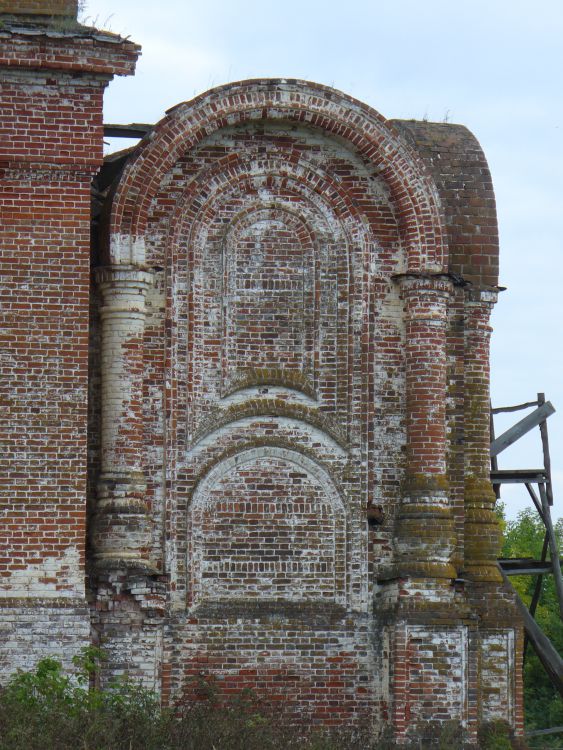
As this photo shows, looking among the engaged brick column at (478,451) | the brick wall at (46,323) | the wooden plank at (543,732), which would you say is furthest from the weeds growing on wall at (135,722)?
the wooden plank at (543,732)

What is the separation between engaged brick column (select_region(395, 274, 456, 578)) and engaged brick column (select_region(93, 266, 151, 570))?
2.46m

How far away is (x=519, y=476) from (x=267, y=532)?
4320 millimetres

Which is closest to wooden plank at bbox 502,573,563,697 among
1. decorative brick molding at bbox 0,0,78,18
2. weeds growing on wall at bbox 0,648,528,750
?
weeds growing on wall at bbox 0,648,528,750

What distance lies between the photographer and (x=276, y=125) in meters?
16.4

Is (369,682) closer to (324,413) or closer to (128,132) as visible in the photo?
(324,413)

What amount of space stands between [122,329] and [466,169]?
3.95 meters

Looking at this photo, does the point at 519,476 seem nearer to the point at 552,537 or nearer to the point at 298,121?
the point at 552,537

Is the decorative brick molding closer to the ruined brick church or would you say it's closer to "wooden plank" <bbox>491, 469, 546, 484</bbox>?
the ruined brick church

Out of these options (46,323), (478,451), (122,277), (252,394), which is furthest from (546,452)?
(46,323)

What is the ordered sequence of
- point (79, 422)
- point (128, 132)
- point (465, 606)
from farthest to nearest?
point (128, 132)
point (465, 606)
point (79, 422)

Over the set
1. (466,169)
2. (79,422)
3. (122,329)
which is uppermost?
(466,169)

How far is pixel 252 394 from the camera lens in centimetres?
1609

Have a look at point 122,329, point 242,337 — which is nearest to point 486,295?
point 242,337

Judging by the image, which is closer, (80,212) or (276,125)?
(80,212)
